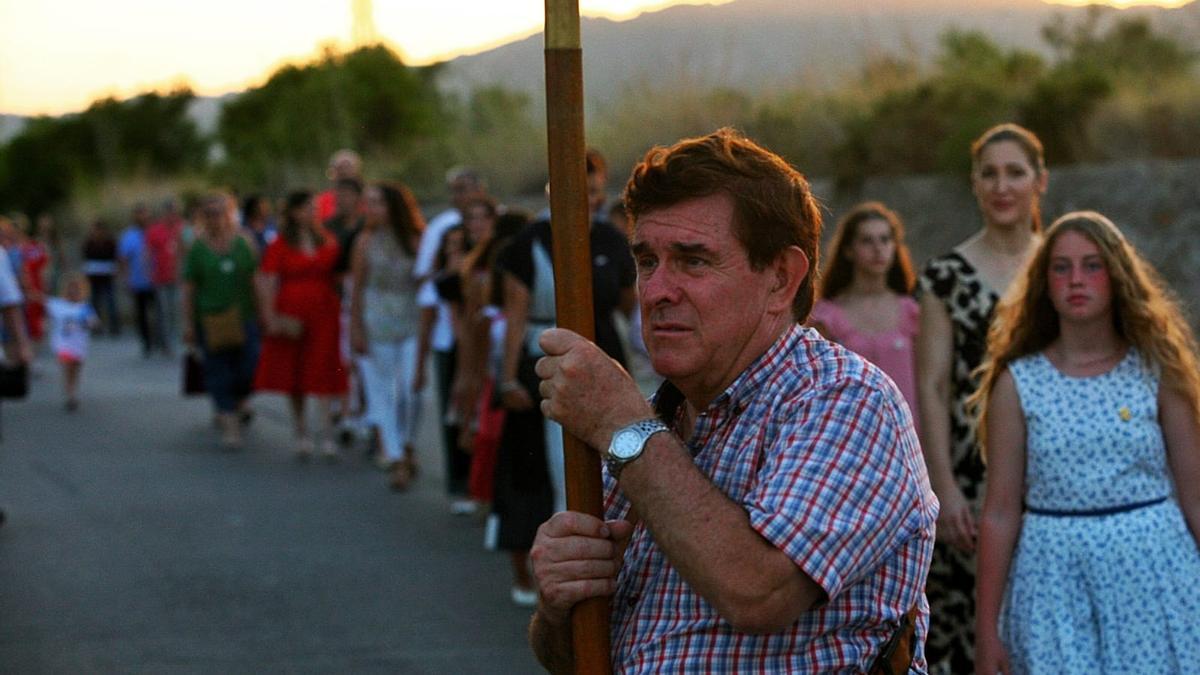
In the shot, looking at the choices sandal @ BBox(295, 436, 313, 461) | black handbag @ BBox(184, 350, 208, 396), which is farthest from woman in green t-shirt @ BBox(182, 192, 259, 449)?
sandal @ BBox(295, 436, 313, 461)

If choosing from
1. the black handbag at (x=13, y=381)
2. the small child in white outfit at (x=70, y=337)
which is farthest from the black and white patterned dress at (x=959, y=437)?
the small child in white outfit at (x=70, y=337)

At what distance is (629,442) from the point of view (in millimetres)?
2691

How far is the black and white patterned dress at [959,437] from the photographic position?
5.85 meters

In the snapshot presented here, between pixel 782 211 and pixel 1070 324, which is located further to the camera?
pixel 1070 324

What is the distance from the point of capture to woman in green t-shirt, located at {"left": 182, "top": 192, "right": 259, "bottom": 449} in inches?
553

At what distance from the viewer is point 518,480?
329 inches

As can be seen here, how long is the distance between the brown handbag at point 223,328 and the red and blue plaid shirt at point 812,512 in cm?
1151

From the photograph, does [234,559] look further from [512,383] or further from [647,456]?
[647,456]

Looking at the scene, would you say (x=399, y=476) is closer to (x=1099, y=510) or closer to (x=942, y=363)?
(x=942, y=363)

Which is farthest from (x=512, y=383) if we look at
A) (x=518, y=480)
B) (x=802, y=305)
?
(x=802, y=305)

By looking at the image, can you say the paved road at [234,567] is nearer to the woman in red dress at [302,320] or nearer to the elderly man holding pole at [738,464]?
the woman in red dress at [302,320]

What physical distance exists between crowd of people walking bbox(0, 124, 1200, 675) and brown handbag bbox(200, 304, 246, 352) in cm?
2

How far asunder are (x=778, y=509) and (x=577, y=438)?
0.38 metres

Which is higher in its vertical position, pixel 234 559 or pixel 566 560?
pixel 566 560
